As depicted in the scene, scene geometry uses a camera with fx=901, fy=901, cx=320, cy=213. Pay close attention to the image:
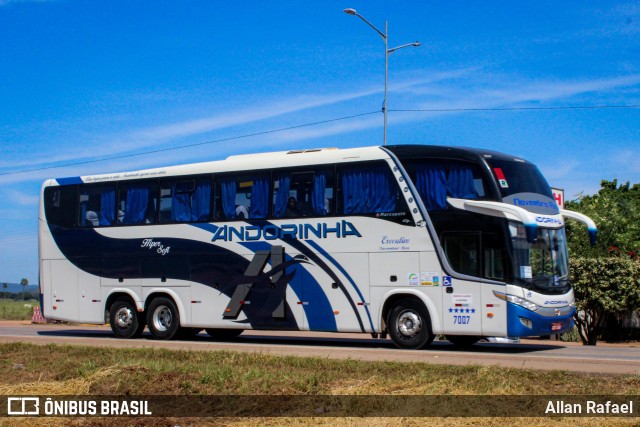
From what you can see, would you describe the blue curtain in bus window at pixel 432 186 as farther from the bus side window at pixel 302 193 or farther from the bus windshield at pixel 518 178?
the bus side window at pixel 302 193

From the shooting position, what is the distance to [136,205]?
23188mm

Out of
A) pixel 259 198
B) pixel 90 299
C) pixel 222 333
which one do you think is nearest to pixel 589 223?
pixel 259 198

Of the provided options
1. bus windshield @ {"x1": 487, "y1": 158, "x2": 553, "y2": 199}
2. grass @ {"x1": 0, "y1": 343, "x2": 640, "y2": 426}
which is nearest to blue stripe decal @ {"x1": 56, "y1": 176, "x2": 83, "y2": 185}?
grass @ {"x1": 0, "y1": 343, "x2": 640, "y2": 426}

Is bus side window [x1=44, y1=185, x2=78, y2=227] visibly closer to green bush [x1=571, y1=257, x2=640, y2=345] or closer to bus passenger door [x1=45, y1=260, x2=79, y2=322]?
bus passenger door [x1=45, y1=260, x2=79, y2=322]

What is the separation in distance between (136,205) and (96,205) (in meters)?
1.46

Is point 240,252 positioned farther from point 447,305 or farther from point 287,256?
point 447,305

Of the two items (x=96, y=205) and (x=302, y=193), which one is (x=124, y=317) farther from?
(x=302, y=193)

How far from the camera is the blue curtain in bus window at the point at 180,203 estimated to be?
22172mm

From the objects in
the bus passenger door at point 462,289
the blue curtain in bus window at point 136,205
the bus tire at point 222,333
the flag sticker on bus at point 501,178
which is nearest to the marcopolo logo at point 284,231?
the bus passenger door at point 462,289

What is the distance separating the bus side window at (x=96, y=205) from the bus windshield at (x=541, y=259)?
11.1 m

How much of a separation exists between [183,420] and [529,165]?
11.2 meters

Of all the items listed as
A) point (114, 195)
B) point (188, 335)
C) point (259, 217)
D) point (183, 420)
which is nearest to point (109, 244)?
point (114, 195)

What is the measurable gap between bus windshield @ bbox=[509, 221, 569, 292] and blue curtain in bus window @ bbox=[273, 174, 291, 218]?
213 inches

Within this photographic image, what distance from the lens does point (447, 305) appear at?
59.6 ft
